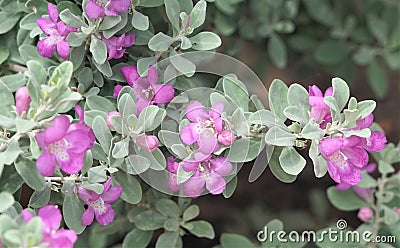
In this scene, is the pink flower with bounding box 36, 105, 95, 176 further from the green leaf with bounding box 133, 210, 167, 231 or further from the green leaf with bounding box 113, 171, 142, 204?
the green leaf with bounding box 133, 210, 167, 231

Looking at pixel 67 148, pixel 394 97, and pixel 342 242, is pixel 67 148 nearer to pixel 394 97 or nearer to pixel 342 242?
pixel 342 242

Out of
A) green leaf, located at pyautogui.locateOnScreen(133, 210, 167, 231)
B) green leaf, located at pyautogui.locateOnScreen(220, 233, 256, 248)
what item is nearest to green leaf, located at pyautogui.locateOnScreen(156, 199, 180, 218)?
green leaf, located at pyautogui.locateOnScreen(133, 210, 167, 231)

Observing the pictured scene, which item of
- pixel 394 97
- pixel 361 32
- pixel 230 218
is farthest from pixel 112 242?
pixel 394 97

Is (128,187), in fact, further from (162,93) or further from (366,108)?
(366,108)

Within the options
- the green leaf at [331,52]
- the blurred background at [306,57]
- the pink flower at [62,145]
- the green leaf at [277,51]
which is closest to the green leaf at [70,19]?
the pink flower at [62,145]

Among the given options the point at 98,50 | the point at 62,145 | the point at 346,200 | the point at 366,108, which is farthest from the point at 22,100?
the point at 346,200

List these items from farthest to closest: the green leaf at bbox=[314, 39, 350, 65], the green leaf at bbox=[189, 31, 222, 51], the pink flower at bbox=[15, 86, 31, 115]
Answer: the green leaf at bbox=[314, 39, 350, 65] → the green leaf at bbox=[189, 31, 222, 51] → the pink flower at bbox=[15, 86, 31, 115]
